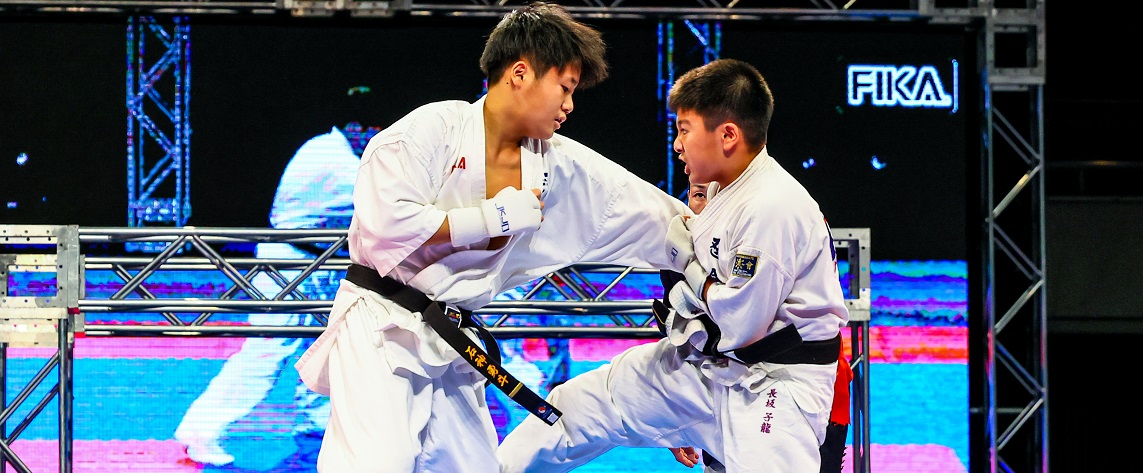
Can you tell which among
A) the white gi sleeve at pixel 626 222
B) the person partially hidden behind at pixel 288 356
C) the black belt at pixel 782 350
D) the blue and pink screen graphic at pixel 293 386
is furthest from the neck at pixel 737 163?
the person partially hidden behind at pixel 288 356

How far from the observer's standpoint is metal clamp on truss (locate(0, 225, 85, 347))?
4016mm

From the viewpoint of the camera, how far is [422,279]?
8.66 feet

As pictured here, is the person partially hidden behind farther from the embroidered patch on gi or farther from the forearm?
the embroidered patch on gi

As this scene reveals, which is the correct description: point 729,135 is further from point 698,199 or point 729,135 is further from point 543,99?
point 543,99

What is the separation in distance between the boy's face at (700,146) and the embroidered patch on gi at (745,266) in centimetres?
34

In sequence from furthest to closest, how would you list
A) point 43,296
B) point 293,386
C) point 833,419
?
point 293,386
point 43,296
point 833,419

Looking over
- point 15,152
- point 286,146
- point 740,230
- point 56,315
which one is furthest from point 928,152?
point 15,152

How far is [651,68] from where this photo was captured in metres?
5.14

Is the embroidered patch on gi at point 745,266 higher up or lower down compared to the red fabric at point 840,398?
higher up

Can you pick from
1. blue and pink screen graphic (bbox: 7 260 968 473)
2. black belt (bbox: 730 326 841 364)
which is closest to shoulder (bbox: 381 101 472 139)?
black belt (bbox: 730 326 841 364)

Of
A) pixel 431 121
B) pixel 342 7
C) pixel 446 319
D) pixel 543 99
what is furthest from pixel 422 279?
pixel 342 7

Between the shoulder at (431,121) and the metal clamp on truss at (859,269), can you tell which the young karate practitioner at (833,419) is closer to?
the shoulder at (431,121)

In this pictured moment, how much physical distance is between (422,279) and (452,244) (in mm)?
150

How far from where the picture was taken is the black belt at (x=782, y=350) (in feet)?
8.91
